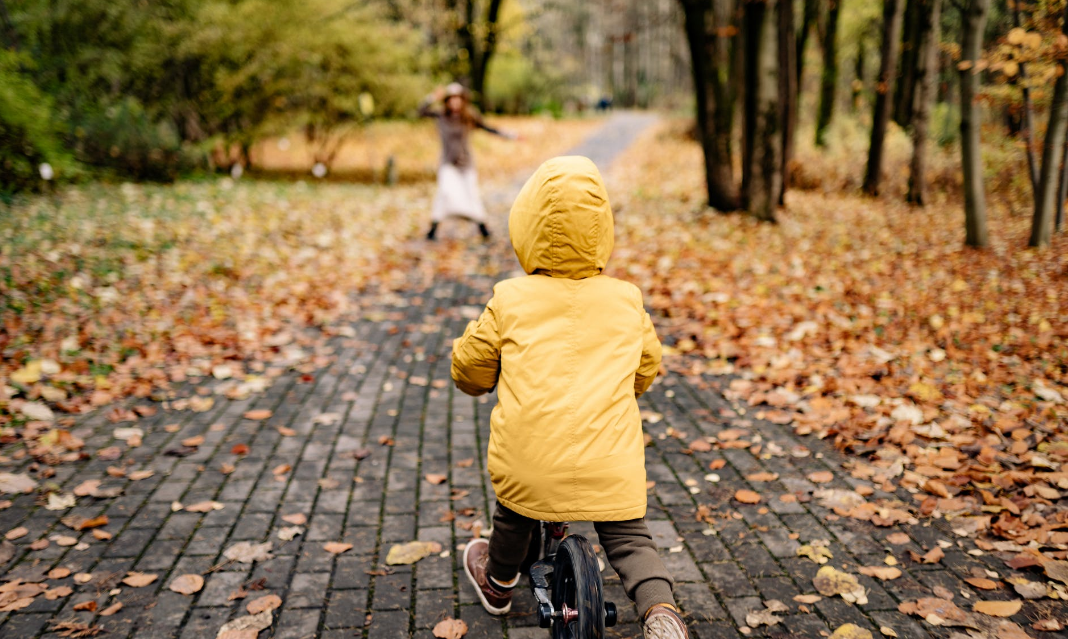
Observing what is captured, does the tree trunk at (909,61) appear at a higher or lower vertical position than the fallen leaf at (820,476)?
higher

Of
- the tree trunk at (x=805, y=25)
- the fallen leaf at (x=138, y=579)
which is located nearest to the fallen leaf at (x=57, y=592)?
the fallen leaf at (x=138, y=579)

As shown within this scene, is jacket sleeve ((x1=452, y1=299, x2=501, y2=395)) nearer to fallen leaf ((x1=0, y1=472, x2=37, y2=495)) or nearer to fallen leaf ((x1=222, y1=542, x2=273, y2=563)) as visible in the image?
fallen leaf ((x1=222, y1=542, x2=273, y2=563))

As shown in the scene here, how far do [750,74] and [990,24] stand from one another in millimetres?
7615

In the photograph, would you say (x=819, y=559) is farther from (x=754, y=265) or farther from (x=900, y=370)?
(x=754, y=265)

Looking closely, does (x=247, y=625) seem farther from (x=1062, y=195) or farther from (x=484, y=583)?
(x=1062, y=195)

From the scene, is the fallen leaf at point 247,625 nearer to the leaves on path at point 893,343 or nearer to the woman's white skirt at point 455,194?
the leaves on path at point 893,343

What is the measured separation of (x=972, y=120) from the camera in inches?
339

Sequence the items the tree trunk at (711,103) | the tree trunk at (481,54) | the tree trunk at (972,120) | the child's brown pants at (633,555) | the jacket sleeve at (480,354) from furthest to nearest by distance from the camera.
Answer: the tree trunk at (481,54) → the tree trunk at (711,103) → the tree trunk at (972,120) → the jacket sleeve at (480,354) → the child's brown pants at (633,555)

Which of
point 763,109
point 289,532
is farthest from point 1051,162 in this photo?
point 289,532

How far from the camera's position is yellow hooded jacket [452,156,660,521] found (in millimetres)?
2215

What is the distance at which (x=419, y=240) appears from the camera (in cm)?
1054

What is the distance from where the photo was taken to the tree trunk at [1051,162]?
788cm

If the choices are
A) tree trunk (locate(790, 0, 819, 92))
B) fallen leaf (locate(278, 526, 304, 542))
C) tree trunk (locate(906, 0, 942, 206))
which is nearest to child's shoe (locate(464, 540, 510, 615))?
fallen leaf (locate(278, 526, 304, 542))

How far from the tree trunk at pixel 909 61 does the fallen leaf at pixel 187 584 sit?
44.3 feet
